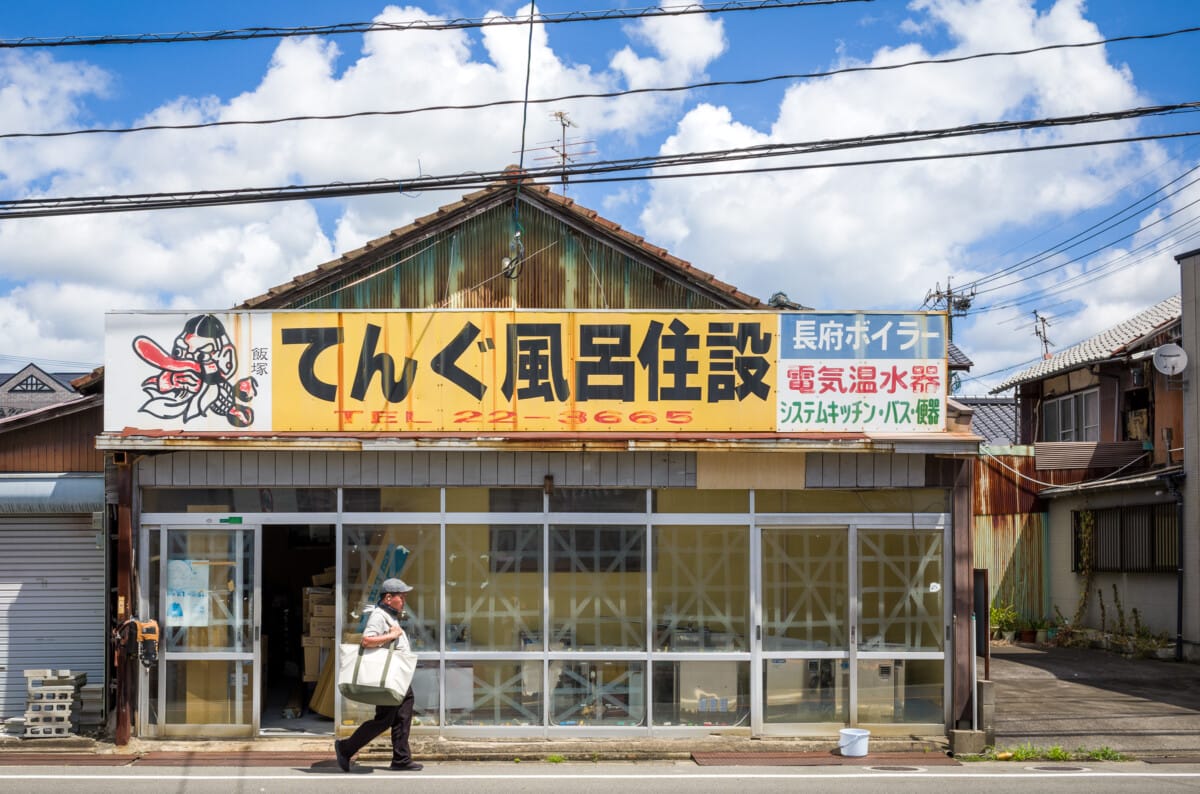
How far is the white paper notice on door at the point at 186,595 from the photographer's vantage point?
41.3ft

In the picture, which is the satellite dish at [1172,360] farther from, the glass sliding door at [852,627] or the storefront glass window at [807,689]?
the storefront glass window at [807,689]

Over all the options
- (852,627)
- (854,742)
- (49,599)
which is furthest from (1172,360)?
(49,599)

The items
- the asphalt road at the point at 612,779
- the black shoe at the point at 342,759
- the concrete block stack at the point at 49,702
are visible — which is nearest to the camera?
the asphalt road at the point at 612,779

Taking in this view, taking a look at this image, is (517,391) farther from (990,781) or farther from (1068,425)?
(1068,425)

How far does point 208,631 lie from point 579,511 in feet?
14.3

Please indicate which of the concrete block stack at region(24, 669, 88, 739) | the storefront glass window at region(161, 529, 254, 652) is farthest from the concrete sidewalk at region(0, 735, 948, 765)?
the storefront glass window at region(161, 529, 254, 652)

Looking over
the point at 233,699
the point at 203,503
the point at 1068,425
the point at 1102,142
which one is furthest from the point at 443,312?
the point at 1068,425

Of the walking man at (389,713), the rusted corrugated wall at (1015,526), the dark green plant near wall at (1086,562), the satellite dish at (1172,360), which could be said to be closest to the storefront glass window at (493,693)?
the walking man at (389,713)

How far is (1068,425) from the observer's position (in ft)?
86.8

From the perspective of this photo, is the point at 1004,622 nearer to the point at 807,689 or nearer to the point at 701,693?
the point at 807,689

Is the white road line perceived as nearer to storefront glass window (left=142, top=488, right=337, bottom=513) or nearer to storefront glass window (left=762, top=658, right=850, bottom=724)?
storefront glass window (left=762, top=658, right=850, bottom=724)

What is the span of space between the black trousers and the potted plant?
14.4m

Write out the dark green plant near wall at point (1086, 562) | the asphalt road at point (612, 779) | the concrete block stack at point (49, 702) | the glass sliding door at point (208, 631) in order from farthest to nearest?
the dark green plant near wall at point (1086, 562) → the glass sliding door at point (208, 631) → the concrete block stack at point (49, 702) → the asphalt road at point (612, 779)

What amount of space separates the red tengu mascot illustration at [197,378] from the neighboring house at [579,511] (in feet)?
0.08
